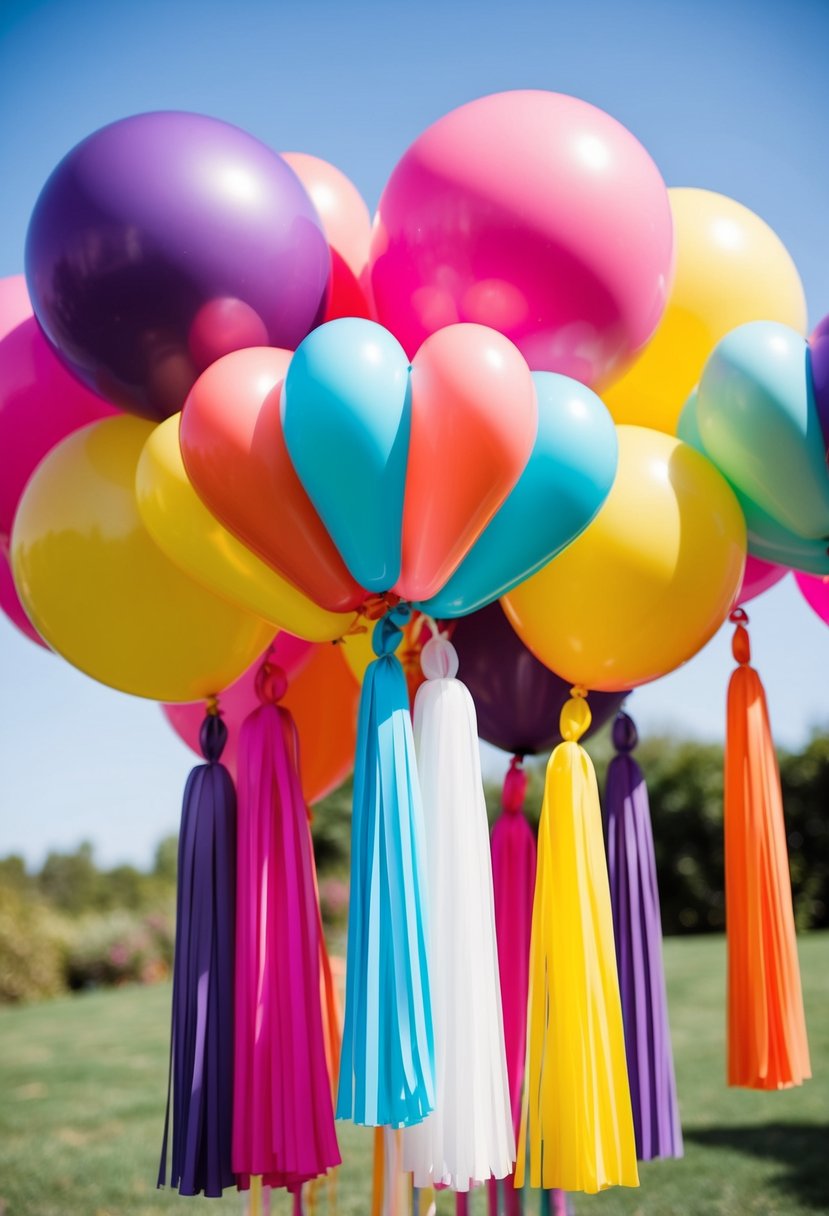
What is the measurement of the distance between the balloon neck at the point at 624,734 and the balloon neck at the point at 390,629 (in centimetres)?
77

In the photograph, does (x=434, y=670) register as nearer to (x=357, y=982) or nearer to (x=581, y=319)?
(x=357, y=982)

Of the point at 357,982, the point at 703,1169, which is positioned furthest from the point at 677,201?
the point at 703,1169

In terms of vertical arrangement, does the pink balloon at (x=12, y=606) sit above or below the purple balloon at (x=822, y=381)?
below

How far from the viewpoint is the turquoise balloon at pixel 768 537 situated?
2029mm

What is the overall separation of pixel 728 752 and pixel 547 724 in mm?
386

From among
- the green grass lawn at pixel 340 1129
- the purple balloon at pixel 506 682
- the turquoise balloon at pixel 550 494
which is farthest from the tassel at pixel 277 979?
the green grass lawn at pixel 340 1129

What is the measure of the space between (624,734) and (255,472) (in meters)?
1.15

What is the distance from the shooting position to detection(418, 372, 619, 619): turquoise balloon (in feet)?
5.36

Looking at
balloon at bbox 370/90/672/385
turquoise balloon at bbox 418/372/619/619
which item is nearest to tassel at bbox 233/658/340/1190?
turquoise balloon at bbox 418/372/619/619

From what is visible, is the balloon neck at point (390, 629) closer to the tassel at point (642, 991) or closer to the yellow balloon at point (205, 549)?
the yellow balloon at point (205, 549)

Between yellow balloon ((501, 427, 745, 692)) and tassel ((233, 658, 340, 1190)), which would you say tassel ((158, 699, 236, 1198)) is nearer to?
tassel ((233, 658, 340, 1190))

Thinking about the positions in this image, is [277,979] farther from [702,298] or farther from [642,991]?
[702,298]

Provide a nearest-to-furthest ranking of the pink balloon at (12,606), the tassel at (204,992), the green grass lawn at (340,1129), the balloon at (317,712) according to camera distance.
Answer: the tassel at (204,992) → the pink balloon at (12,606) → the balloon at (317,712) → the green grass lawn at (340,1129)

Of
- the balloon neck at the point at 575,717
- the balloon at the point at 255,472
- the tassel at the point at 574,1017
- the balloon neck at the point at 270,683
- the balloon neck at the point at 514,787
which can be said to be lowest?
the tassel at the point at 574,1017
